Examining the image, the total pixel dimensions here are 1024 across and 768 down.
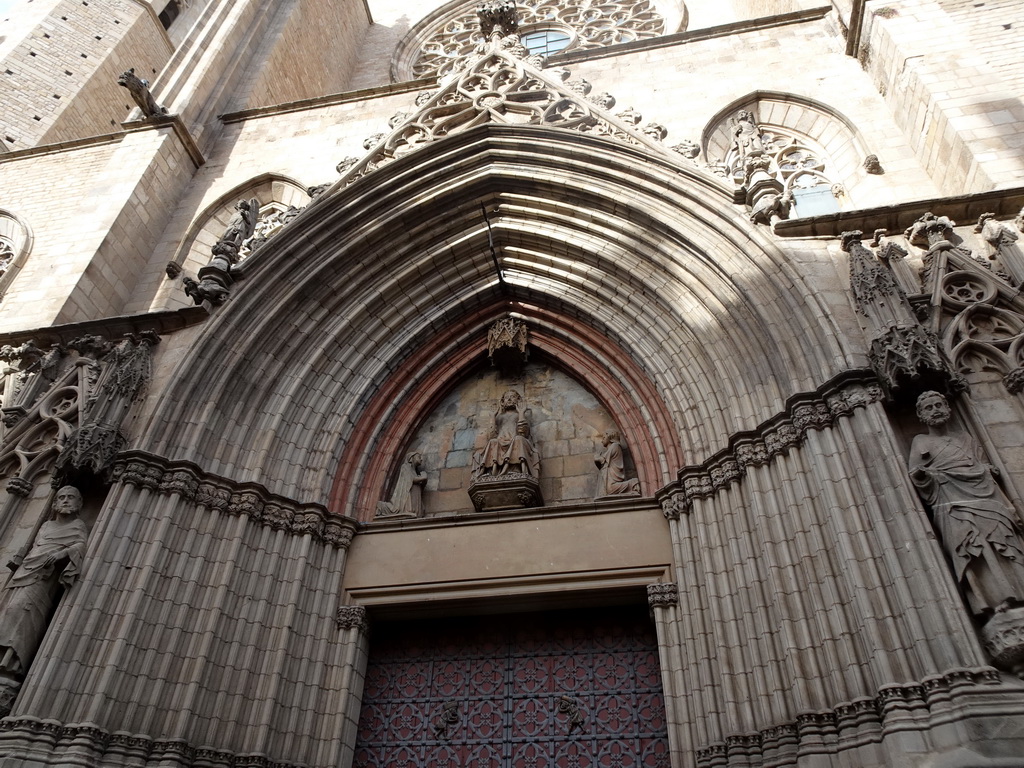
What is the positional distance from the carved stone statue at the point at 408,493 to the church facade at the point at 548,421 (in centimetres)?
4

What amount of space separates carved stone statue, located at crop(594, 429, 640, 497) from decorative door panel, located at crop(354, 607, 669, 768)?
1106mm

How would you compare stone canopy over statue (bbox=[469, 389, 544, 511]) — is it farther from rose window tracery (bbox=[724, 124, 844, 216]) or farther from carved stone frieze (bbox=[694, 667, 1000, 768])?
rose window tracery (bbox=[724, 124, 844, 216])

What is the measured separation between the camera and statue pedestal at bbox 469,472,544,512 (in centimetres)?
748

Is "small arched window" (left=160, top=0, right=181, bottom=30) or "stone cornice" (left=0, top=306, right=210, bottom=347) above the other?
"small arched window" (left=160, top=0, right=181, bottom=30)

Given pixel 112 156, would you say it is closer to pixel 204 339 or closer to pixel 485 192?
pixel 204 339

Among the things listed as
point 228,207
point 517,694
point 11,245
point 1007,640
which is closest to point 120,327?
point 228,207

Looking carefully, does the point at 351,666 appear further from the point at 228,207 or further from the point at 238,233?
the point at 228,207

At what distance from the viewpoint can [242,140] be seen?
37.9 feet

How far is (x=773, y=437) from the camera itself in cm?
627

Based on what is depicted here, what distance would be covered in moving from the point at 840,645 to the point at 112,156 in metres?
10.8

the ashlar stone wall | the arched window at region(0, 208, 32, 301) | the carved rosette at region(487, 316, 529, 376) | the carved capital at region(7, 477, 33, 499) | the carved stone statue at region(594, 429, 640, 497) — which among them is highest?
the ashlar stone wall

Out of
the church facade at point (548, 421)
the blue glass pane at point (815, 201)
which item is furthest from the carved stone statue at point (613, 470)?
the blue glass pane at point (815, 201)

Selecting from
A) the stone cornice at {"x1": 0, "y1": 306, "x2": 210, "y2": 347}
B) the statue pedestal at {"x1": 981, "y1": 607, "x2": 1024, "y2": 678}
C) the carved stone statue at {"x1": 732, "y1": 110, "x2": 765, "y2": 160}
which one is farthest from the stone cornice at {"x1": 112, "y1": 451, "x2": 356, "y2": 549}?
the carved stone statue at {"x1": 732, "y1": 110, "x2": 765, "y2": 160}

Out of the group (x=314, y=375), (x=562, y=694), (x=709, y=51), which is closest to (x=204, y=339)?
(x=314, y=375)
